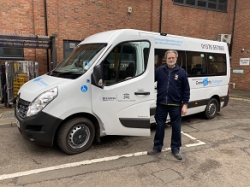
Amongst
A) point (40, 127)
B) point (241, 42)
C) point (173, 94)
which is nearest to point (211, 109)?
point (173, 94)

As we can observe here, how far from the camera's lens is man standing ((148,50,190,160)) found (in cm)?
375

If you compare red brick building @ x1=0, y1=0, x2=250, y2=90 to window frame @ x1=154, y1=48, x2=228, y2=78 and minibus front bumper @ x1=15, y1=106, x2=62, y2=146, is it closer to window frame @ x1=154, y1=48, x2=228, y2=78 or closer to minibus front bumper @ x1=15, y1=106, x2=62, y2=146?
window frame @ x1=154, y1=48, x2=228, y2=78

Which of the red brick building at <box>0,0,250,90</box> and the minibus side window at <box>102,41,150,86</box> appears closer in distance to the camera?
the minibus side window at <box>102,41,150,86</box>

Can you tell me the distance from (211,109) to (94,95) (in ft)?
14.4

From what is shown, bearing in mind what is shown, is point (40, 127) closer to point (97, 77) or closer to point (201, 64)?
point (97, 77)

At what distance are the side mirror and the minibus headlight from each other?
0.65m

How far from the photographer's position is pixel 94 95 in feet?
12.6

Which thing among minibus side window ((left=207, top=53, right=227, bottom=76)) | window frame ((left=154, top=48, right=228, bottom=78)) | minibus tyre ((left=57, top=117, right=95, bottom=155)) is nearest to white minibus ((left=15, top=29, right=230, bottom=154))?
minibus tyre ((left=57, top=117, right=95, bottom=155))

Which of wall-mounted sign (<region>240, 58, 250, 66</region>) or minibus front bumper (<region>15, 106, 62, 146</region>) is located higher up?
wall-mounted sign (<region>240, 58, 250, 66</region>)

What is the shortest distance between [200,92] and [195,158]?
8.39ft

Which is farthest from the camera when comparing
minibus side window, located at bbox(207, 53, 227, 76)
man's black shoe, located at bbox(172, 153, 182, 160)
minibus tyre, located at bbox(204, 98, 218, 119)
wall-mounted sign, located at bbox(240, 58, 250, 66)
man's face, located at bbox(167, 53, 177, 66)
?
wall-mounted sign, located at bbox(240, 58, 250, 66)

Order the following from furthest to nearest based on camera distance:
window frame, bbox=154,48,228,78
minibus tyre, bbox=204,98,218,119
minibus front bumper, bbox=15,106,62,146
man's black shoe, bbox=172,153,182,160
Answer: minibus tyre, bbox=204,98,218,119, window frame, bbox=154,48,228,78, man's black shoe, bbox=172,153,182,160, minibus front bumper, bbox=15,106,62,146

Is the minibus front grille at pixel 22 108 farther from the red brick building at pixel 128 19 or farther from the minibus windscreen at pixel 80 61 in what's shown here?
the red brick building at pixel 128 19

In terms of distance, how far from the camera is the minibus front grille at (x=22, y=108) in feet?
12.2
